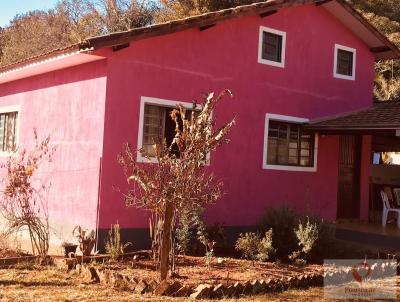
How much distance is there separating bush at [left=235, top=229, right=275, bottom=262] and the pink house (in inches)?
84.1

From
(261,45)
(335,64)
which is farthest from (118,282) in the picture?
(335,64)

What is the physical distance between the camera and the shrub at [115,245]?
9.00 m

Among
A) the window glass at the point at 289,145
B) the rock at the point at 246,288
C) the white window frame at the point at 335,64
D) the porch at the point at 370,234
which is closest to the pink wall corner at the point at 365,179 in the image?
the porch at the point at 370,234

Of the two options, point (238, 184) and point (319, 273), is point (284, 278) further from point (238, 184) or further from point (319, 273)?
point (238, 184)

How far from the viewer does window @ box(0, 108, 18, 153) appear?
1322 centimetres

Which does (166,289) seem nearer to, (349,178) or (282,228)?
(282,228)

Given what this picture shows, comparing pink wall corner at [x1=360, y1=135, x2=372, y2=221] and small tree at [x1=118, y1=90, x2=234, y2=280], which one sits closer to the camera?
small tree at [x1=118, y1=90, x2=234, y2=280]

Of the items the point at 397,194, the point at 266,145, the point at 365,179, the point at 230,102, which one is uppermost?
the point at 230,102

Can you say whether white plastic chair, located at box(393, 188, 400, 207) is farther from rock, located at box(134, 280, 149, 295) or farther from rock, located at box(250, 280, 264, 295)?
rock, located at box(134, 280, 149, 295)

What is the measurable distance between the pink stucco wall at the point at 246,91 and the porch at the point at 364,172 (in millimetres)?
657

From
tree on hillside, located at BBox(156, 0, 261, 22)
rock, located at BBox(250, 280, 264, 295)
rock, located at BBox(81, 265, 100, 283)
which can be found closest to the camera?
rock, located at BBox(250, 280, 264, 295)

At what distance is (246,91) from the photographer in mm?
12211

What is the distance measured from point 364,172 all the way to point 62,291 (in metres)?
10.5

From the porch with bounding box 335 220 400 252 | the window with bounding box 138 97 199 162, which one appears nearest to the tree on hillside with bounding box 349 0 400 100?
the porch with bounding box 335 220 400 252
